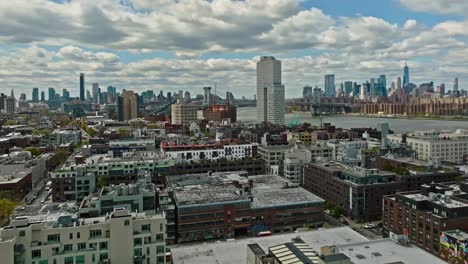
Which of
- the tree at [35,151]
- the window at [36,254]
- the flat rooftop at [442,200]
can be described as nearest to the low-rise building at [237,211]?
the flat rooftop at [442,200]

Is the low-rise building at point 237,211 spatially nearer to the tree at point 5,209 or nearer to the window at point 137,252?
the window at point 137,252

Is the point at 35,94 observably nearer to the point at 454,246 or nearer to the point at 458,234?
the point at 458,234

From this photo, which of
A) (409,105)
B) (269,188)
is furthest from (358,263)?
(409,105)

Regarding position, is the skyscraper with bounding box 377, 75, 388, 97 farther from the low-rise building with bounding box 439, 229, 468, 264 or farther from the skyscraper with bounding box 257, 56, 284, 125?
the low-rise building with bounding box 439, 229, 468, 264

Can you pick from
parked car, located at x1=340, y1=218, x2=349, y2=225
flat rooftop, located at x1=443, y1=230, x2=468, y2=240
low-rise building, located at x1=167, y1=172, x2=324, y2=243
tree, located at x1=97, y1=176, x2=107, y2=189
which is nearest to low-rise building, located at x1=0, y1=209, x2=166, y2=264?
low-rise building, located at x1=167, y1=172, x2=324, y2=243

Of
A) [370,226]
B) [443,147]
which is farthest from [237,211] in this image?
[443,147]
